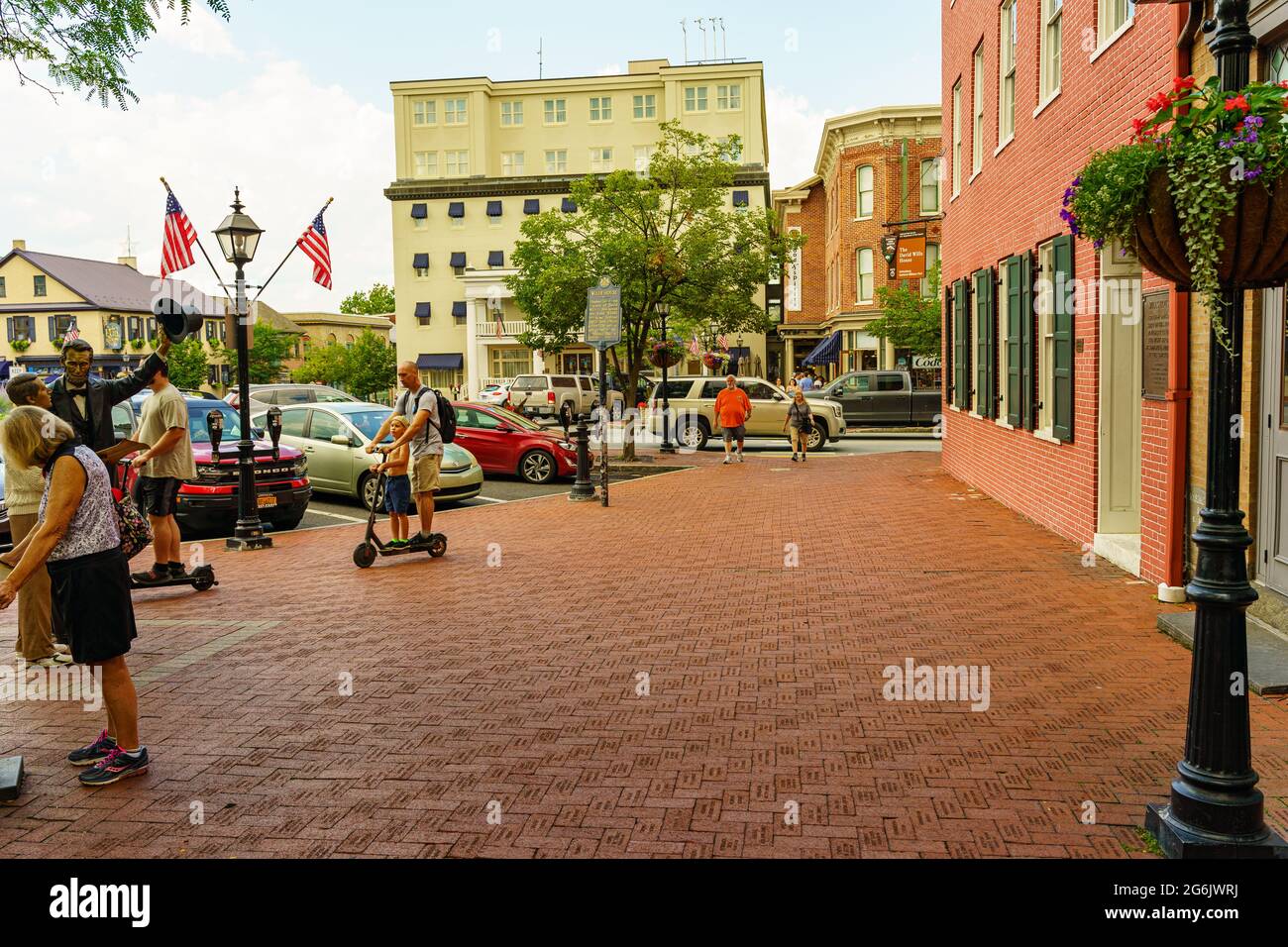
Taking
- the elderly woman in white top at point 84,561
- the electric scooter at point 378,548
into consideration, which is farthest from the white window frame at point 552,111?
the elderly woman in white top at point 84,561

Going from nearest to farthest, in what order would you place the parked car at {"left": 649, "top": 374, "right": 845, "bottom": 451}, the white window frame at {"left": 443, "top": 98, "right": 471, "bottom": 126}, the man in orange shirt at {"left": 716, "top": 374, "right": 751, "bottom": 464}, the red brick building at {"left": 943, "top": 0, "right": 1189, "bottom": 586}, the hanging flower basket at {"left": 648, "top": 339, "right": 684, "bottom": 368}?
the red brick building at {"left": 943, "top": 0, "right": 1189, "bottom": 586} → the man in orange shirt at {"left": 716, "top": 374, "right": 751, "bottom": 464} → the hanging flower basket at {"left": 648, "top": 339, "right": 684, "bottom": 368} → the parked car at {"left": 649, "top": 374, "right": 845, "bottom": 451} → the white window frame at {"left": 443, "top": 98, "right": 471, "bottom": 126}

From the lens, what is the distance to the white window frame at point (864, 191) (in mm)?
43750

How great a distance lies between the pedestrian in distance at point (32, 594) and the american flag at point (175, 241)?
38.8ft

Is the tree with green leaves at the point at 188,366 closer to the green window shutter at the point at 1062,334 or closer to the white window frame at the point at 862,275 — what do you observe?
the white window frame at the point at 862,275

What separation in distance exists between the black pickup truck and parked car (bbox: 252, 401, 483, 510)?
59.5ft

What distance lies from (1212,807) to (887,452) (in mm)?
20982

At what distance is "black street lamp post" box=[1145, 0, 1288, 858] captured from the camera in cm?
375

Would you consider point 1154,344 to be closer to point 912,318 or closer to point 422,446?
point 422,446

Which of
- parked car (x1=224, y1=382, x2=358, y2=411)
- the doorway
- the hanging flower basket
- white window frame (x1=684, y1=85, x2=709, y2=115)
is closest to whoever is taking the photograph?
the doorway

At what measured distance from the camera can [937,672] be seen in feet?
20.6

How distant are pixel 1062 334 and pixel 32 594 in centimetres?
878

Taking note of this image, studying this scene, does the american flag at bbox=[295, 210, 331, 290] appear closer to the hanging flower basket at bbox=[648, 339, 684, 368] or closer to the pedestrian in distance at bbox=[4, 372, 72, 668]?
the hanging flower basket at bbox=[648, 339, 684, 368]

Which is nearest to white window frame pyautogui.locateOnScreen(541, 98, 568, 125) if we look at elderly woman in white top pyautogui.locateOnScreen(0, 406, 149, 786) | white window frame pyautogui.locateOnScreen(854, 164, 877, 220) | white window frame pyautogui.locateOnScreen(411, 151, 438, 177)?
white window frame pyautogui.locateOnScreen(411, 151, 438, 177)

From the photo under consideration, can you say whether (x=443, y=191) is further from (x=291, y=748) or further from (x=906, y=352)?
(x=291, y=748)
